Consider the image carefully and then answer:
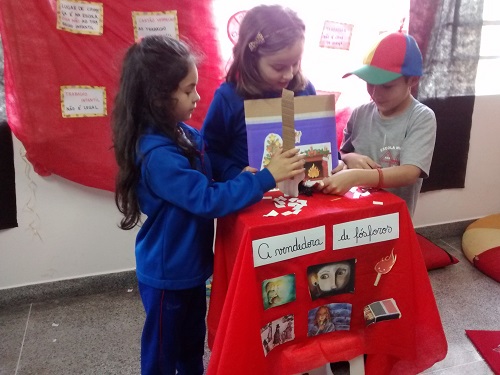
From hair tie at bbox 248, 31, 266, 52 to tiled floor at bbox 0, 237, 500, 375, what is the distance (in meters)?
1.18

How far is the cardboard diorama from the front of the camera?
105 centimetres

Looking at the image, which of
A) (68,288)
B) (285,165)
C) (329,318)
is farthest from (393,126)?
(68,288)

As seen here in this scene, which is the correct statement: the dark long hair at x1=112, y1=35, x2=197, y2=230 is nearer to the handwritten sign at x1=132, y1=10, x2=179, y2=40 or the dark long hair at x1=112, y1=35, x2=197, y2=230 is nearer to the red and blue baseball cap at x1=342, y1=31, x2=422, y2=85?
the red and blue baseball cap at x1=342, y1=31, x2=422, y2=85


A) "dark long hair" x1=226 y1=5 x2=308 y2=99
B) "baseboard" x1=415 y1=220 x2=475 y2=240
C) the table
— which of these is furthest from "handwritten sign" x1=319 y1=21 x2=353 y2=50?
"baseboard" x1=415 y1=220 x2=475 y2=240

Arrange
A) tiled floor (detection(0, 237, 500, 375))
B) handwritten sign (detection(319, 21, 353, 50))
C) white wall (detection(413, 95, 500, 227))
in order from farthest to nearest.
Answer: white wall (detection(413, 95, 500, 227)) → handwritten sign (detection(319, 21, 353, 50)) → tiled floor (detection(0, 237, 500, 375))

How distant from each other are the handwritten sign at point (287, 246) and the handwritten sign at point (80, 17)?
1.18 metres

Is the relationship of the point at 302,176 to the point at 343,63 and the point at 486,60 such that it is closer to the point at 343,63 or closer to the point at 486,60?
the point at 343,63

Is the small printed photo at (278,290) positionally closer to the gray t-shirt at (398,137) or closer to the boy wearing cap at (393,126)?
the boy wearing cap at (393,126)

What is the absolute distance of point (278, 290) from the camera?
103 cm

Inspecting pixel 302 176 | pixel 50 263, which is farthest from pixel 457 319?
pixel 50 263

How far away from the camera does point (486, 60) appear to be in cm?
232

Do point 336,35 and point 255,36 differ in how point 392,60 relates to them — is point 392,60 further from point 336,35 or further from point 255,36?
point 336,35

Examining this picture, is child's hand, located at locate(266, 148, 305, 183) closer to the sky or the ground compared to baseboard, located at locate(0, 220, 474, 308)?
closer to the sky

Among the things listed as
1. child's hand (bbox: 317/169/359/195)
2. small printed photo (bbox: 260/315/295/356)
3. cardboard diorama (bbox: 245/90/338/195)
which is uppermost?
cardboard diorama (bbox: 245/90/338/195)
